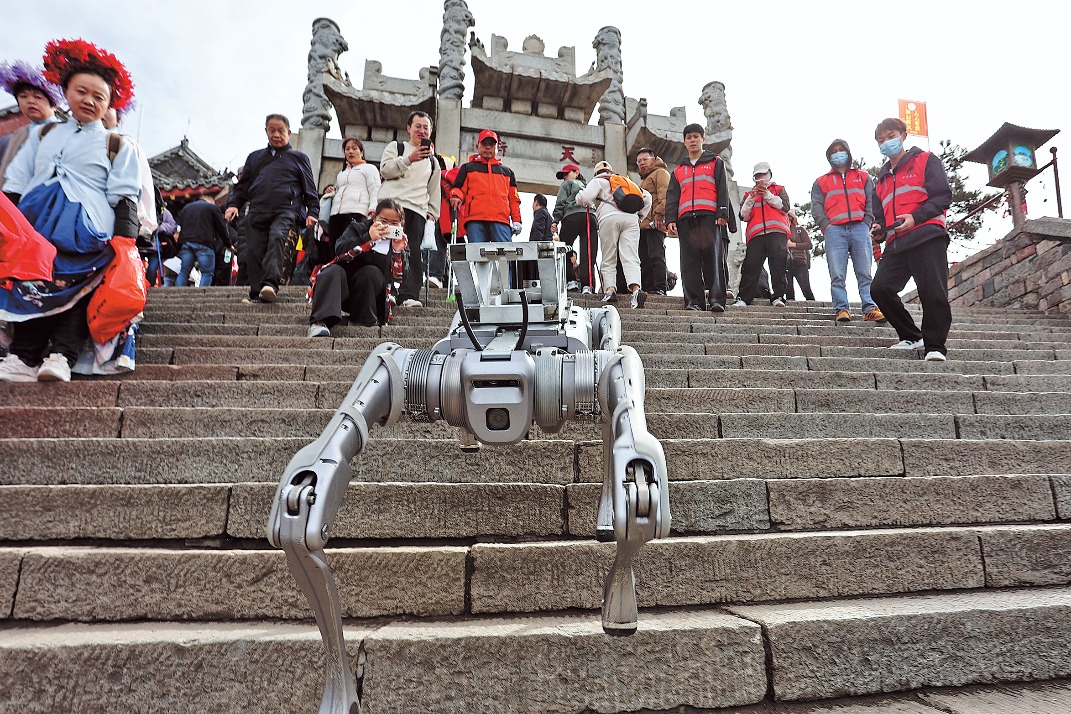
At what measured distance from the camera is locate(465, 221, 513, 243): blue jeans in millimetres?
5961

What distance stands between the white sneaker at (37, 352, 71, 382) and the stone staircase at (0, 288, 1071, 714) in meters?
0.08

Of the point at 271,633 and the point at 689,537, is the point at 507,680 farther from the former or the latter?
the point at 689,537

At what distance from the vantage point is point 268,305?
5379mm

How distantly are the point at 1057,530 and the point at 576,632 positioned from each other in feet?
6.46

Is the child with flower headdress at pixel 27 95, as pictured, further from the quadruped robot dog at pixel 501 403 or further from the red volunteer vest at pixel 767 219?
the red volunteer vest at pixel 767 219

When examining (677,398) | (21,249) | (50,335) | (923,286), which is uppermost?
(923,286)

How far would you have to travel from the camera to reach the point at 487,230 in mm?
6031

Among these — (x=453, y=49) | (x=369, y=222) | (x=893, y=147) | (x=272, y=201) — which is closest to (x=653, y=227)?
(x=893, y=147)

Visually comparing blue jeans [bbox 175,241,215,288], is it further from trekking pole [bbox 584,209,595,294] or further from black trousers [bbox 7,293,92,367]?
trekking pole [bbox 584,209,595,294]

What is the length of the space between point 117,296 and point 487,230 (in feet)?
11.3

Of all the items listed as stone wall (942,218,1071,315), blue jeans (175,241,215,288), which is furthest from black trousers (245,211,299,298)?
stone wall (942,218,1071,315)

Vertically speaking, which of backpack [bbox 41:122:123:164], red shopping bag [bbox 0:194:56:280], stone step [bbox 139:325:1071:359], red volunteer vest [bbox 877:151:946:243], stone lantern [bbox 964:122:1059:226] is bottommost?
stone step [bbox 139:325:1071:359]

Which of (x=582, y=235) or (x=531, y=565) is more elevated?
(x=582, y=235)

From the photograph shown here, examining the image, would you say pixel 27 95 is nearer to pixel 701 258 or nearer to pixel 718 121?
pixel 701 258
